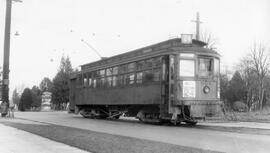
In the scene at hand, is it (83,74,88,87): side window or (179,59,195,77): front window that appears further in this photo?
(83,74,88,87): side window

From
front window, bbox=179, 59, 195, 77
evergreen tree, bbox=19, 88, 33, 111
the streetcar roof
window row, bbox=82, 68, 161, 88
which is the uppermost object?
the streetcar roof

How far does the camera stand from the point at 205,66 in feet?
52.8

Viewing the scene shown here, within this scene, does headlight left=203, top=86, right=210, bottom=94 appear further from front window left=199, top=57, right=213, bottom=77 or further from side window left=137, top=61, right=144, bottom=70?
side window left=137, top=61, right=144, bottom=70

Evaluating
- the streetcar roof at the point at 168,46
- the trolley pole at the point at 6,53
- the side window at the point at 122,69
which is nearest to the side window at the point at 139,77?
the streetcar roof at the point at 168,46

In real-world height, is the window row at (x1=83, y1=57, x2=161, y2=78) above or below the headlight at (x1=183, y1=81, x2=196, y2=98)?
above

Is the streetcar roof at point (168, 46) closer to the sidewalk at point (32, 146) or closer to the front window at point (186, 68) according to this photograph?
the front window at point (186, 68)

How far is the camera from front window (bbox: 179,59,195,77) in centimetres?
1570

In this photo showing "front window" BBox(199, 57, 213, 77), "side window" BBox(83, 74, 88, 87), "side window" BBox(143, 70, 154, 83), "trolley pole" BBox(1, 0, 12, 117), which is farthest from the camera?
"trolley pole" BBox(1, 0, 12, 117)

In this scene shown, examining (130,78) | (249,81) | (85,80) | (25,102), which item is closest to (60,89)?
(25,102)

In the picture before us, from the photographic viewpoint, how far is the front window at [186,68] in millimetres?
15695

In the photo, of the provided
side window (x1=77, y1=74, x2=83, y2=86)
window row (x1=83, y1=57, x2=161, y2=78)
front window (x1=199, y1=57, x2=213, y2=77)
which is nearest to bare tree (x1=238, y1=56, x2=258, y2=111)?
side window (x1=77, y1=74, x2=83, y2=86)

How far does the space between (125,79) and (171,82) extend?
3490 mm

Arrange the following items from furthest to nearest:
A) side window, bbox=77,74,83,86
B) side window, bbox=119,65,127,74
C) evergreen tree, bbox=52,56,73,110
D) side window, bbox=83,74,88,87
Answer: evergreen tree, bbox=52,56,73,110, side window, bbox=77,74,83,86, side window, bbox=83,74,88,87, side window, bbox=119,65,127,74

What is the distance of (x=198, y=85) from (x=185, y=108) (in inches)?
43.7
